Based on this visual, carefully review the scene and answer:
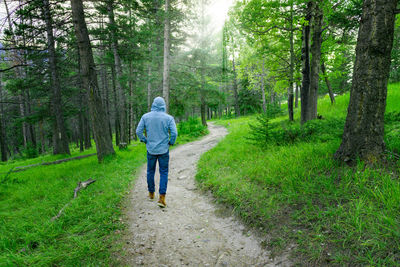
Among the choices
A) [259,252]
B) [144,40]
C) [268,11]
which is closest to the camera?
[259,252]

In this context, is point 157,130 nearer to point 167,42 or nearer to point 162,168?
point 162,168

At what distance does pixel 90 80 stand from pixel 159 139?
604cm

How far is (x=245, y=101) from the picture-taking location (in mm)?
31016

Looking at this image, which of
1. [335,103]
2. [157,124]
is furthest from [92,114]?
A: [335,103]

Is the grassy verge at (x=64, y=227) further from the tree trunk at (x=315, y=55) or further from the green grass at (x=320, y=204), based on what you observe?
the tree trunk at (x=315, y=55)

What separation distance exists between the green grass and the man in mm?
1351

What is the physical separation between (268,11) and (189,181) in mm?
7617

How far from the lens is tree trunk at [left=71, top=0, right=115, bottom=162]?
7.45m

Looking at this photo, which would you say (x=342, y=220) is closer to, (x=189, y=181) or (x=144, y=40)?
(x=189, y=181)

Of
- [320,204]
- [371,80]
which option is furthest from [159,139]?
[371,80]

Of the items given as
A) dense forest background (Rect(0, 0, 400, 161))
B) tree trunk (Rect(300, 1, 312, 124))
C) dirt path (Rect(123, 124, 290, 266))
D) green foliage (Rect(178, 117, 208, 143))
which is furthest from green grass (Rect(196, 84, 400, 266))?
green foliage (Rect(178, 117, 208, 143))

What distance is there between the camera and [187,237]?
9.92 feet

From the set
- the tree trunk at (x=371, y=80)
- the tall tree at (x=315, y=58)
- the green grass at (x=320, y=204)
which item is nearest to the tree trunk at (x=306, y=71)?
the tall tree at (x=315, y=58)

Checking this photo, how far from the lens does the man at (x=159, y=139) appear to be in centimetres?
405
